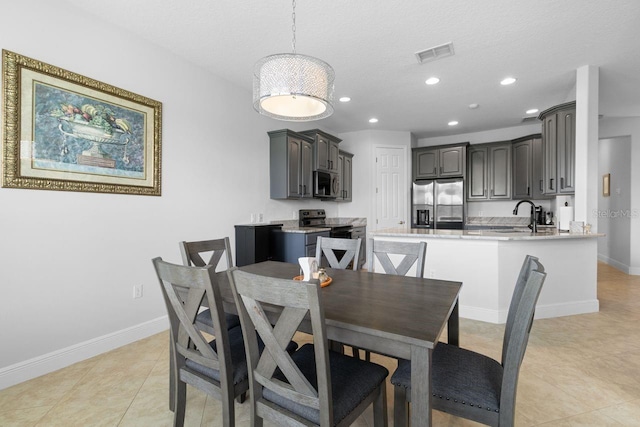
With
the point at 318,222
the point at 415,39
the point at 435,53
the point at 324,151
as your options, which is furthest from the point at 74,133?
the point at 318,222

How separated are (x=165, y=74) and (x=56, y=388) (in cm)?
274

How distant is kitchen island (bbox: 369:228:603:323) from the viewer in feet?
9.87

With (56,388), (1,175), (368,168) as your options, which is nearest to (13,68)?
(1,175)

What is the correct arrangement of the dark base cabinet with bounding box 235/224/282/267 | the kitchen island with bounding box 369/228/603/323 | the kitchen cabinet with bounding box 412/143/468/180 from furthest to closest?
1. the kitchen cabinet with bounding box 412/143/468/180
2. the dark base cabinet with bounding box 235/224/282/267
3. the kitchen island with bounding box 369/228/603/323

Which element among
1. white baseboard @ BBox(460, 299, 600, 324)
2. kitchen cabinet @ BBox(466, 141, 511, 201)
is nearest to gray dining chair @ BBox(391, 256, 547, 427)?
white baseboard @ BBox(460, 299, 600, 324)

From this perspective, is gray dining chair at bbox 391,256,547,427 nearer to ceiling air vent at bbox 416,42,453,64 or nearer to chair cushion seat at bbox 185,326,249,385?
chair cushion seat at bbox 185,326,249,385

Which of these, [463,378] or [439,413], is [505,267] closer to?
[439,413]

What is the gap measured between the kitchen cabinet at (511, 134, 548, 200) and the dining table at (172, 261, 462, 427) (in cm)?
463

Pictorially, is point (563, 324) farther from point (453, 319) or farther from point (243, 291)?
point (243, 291)

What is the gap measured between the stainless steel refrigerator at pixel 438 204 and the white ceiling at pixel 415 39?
6.40ft

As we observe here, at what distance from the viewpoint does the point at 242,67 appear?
3316mm

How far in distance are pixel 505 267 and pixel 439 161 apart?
132 inches

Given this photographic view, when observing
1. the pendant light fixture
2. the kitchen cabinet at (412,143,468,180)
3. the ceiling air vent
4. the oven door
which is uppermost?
the ceiling air vent

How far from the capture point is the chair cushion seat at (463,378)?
1.14m
